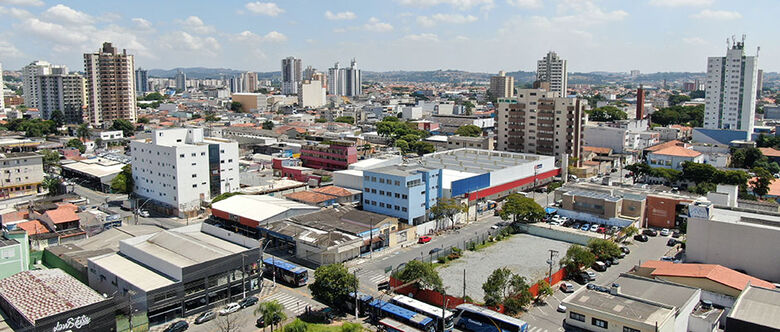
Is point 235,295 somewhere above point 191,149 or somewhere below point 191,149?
below

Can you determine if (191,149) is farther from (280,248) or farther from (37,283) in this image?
(37,283)

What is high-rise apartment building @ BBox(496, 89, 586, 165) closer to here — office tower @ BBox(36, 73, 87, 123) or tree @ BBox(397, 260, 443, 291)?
tree @ BBox(397, 260, 443, 291)

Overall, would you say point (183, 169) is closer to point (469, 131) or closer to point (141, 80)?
point (469, 131)

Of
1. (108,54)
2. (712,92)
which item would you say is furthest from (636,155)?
(108,54)

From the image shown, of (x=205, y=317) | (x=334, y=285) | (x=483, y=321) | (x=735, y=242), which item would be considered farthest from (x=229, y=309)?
(x=735, y=242)

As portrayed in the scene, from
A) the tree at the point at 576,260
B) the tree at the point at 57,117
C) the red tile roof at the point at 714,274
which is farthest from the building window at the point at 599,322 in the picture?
the tree at the point at 57,117

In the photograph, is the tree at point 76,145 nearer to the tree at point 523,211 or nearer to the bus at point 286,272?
the bus at point 286,272
